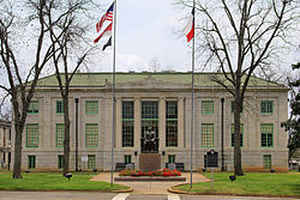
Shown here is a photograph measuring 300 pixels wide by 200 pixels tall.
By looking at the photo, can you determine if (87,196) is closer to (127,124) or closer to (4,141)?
(127,124)

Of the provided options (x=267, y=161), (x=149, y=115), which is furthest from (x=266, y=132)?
(x=149, y=115)

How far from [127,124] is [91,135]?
4.27 metres

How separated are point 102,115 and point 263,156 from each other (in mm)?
18380

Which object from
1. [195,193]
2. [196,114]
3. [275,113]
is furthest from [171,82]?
[195,193]

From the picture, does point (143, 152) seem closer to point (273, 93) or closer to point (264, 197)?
point (264, 197)

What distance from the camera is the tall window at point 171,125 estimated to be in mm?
52500

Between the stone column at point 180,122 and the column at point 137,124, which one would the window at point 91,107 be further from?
the stone column at point 180,122

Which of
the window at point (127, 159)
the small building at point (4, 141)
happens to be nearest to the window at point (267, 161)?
the window at point (127, 159)

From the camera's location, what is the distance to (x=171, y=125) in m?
52.7

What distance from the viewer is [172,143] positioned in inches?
2066

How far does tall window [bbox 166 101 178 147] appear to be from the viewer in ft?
172

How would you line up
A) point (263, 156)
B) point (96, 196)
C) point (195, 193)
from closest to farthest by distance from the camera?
point (96, 196), point (195, 193), point (263, 156)

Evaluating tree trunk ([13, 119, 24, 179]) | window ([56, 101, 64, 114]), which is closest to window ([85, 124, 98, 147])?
window ([56, 101, 64, 114])

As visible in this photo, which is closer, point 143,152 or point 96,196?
point 96,196
